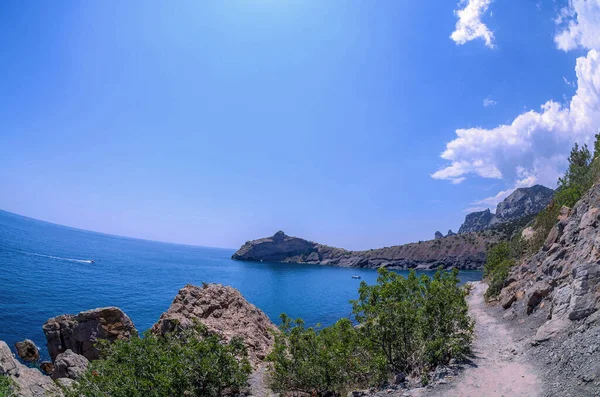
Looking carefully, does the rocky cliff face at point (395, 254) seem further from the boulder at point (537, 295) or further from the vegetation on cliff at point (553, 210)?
the boulder at point (537, 295)

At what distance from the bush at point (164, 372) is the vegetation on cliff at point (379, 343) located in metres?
2.10

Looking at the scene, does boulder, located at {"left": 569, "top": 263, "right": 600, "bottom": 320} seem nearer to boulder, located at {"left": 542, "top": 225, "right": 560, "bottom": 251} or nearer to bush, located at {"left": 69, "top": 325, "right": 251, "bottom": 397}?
bush, located at {"left": 69, "top": 325, "right": 251, "bottom": 397}

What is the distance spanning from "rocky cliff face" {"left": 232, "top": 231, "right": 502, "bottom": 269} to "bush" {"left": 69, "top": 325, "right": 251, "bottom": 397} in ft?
383

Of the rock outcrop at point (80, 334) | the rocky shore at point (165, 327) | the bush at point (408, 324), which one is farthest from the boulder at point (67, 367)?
the bush at point (408, 324)

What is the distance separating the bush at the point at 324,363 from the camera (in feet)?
43.5

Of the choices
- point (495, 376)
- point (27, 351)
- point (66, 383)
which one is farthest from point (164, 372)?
point (27, 351)

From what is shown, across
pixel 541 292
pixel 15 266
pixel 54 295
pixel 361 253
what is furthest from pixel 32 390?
pixel 361 253

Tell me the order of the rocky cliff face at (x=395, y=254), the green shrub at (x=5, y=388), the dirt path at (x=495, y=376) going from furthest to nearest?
the rocky cliff face at (x=395, y=254) < the green shrub at (x=5, y=388) < the dirt path at (x=495, y=376)

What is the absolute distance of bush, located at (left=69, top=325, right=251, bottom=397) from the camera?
1197cm

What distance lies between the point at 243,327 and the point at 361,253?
548 ft

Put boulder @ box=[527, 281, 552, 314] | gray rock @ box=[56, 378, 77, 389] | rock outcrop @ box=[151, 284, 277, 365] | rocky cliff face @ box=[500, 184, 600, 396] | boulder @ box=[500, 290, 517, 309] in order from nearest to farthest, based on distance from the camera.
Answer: rocky cliff face @ box=[500, 184, 600, 396] < gray rock @ box=[56, 378, 77, 389] < boulder @ box=[527, 281, 552, 314] < rock outcrop @ box=[151, 284, 277, 365] < boulder @ box=[500, 290, 517, 309]

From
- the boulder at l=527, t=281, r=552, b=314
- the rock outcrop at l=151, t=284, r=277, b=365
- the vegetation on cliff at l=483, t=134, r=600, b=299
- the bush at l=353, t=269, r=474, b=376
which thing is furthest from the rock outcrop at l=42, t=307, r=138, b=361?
the vegetation on cliff at l=483, t=134, r=600, b=299

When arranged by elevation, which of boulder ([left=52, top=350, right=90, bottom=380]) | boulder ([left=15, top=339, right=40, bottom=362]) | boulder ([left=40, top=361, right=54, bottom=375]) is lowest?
boulder ([left=40, top=361, right=54, bottom=375])

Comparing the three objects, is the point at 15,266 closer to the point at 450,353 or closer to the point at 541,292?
the point at 450,353
